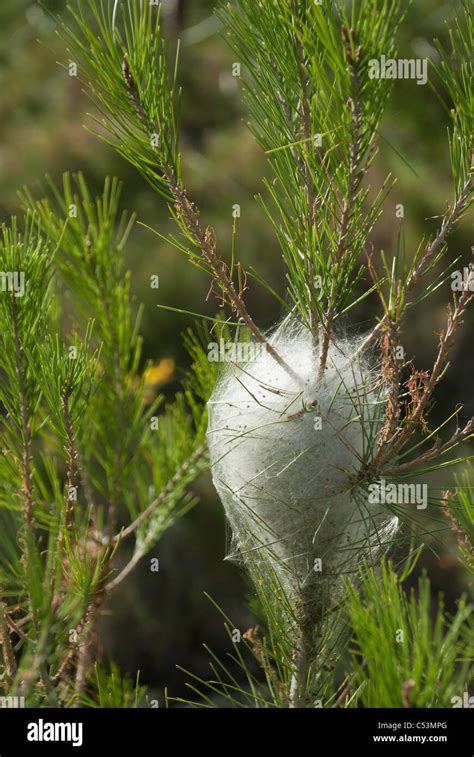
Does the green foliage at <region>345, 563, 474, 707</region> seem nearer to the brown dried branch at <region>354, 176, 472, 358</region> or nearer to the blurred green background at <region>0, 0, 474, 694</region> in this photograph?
the brown dried branch at <region>354, 176, 472, 358</region>

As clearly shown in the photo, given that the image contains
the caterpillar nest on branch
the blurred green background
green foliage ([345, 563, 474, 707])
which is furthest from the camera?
the blurred green background

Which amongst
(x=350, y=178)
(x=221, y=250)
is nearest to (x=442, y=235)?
(x=350, y=178)

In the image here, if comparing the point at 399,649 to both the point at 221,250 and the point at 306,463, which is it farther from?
the point at 221,250

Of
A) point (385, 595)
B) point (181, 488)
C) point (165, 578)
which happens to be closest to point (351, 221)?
point (385, 595)

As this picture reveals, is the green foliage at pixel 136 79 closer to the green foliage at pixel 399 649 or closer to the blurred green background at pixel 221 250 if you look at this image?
the green foliage at pixel 399 649

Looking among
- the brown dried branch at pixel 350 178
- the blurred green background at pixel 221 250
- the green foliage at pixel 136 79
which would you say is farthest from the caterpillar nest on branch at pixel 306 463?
the blurred green background at pixel 221 250

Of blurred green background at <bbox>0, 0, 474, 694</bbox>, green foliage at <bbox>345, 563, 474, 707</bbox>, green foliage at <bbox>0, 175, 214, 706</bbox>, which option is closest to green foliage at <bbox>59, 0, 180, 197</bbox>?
green foliage at <bbox>0, 175, 214, 706</bbox>
